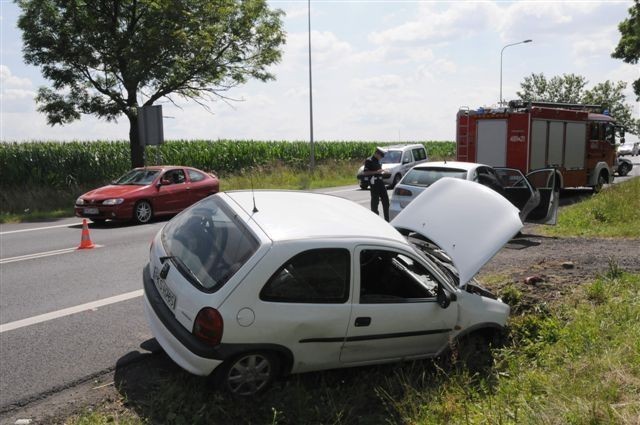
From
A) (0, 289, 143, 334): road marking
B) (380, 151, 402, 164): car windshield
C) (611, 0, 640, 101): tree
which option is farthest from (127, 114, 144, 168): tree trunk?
(611, 0, 640, 101): tree

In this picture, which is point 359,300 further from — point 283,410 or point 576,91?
point 576,91

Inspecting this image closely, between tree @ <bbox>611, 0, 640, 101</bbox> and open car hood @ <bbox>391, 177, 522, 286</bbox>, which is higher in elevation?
tree @ <bbox>611, 0, 640, 101</bbox>

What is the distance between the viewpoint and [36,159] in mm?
20422

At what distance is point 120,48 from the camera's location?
20000mm

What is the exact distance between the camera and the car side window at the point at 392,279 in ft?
14.8

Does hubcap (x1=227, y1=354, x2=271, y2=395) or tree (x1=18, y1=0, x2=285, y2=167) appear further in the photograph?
tree (x1=18, y1=0, x2=285, y2=167)

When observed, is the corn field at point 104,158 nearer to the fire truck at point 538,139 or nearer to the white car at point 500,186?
the fire truck at point 538,139

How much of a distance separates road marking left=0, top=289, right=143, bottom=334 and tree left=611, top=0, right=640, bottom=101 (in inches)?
1185

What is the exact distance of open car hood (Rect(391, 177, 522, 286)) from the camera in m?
4.88

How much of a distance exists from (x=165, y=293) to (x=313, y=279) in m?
1.20

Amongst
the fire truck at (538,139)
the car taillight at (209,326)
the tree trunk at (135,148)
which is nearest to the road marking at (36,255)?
the car taillight at (209,326)

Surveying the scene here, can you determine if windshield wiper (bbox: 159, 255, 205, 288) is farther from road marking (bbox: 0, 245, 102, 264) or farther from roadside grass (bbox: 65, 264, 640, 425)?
road marking (bbox: 0, 245, 102, 264)

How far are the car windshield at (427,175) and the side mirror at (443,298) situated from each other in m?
6.80

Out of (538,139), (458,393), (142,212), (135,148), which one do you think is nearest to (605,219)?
(538,139)
